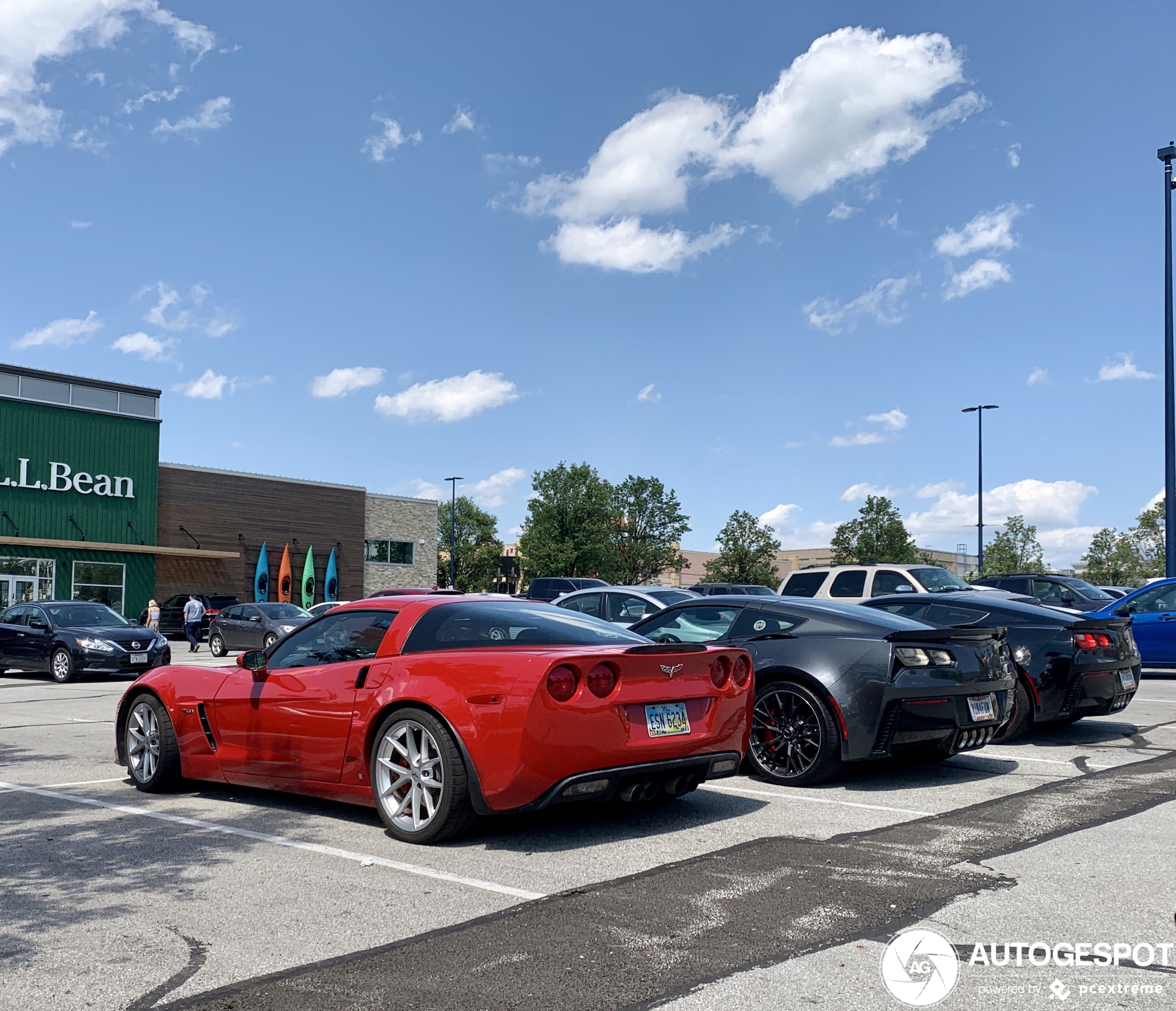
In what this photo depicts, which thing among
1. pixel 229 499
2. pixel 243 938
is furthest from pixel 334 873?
pixel 229 499

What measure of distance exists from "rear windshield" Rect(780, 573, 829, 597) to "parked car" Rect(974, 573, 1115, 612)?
5452 millimetres

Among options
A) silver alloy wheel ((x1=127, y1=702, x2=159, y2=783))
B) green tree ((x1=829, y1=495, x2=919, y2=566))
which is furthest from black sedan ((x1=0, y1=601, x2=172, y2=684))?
green tree ((x1=829, y1=495, x2=919, y2=566))

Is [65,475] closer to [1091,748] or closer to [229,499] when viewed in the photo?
[229,499]

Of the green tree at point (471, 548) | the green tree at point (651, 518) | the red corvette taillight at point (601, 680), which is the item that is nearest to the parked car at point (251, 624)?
the red corvette taillight at point (601, 680)

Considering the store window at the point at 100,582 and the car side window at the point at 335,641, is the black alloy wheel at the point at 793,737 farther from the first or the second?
the store window at the point at 100,582

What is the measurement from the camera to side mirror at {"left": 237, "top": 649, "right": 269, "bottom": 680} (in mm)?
6590

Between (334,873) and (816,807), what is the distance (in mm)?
3001

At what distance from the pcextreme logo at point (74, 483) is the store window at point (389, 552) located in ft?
42.0

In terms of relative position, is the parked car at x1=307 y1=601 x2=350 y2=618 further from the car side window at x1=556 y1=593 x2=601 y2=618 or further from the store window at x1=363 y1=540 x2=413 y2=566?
the store window at x1=363 y1=540 x2=413 y2=566

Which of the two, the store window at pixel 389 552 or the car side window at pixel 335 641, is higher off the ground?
the store window at pixel 389 552

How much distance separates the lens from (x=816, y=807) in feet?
21.6

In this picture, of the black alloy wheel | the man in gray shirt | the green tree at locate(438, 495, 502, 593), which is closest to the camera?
the black alloy wheel

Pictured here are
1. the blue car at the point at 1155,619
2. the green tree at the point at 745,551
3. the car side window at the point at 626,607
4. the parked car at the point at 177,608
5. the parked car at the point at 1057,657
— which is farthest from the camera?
the green tree at the point at 745,551

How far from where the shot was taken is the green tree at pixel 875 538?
59.9 meters
